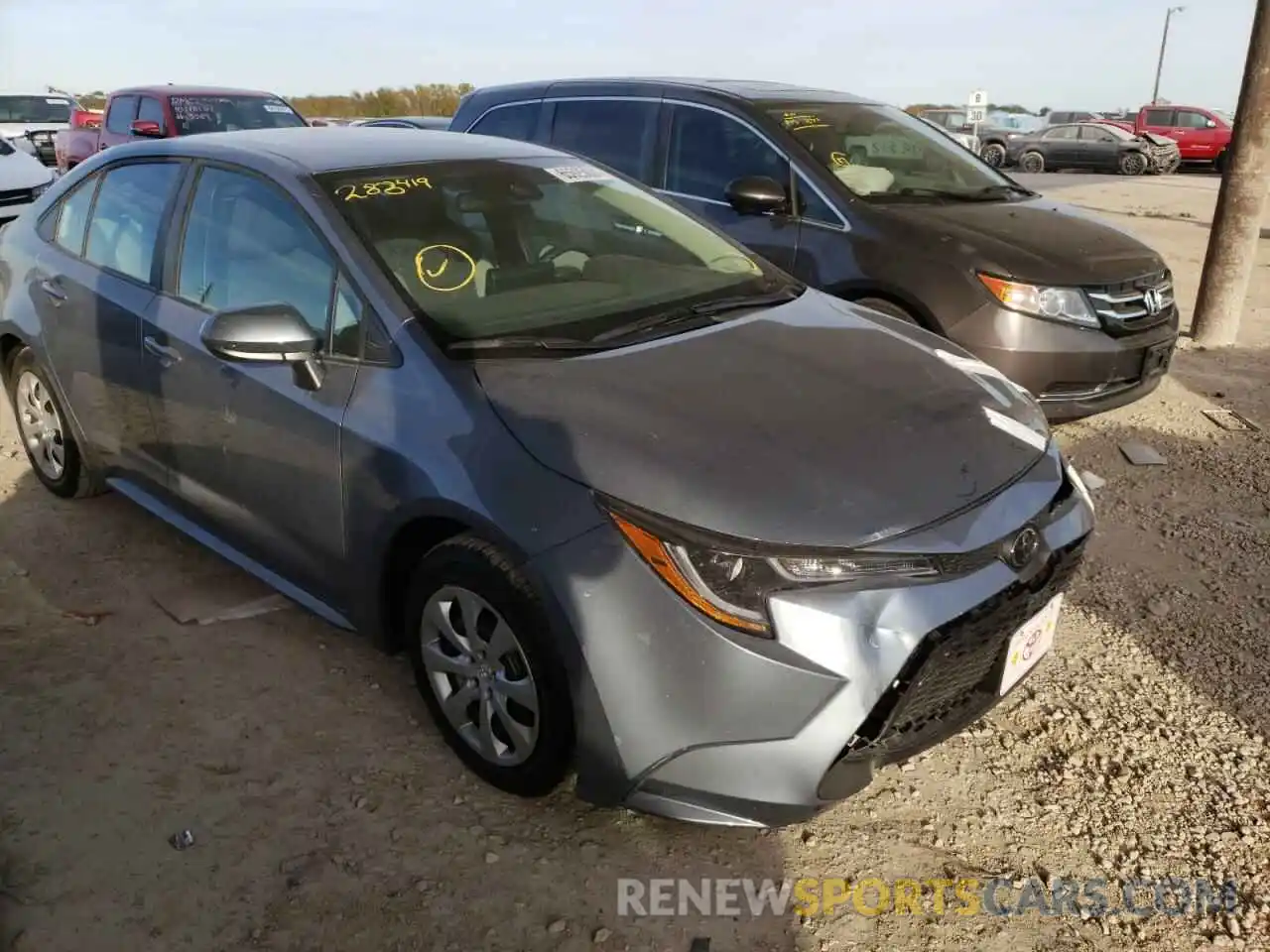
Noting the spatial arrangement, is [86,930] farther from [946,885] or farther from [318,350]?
[946,885]

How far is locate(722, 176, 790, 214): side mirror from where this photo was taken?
5.08 m

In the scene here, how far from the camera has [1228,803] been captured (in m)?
2.69

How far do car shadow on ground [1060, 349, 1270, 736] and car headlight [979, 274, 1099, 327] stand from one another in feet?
2.47

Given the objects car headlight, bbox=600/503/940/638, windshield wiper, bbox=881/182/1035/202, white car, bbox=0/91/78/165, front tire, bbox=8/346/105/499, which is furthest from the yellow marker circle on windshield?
white car, bbox=0/91/78/165

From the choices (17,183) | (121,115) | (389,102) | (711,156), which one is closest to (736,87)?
(711,156)

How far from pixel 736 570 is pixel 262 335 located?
1.40 m

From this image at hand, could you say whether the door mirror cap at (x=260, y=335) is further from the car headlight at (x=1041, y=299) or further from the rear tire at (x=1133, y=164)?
the rear tire at (x=1133, y=164)

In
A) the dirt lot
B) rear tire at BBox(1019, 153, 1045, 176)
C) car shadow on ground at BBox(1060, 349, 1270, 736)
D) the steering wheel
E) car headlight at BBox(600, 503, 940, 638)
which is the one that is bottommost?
rear tire at BBox(1019, 153, 1045, 176)

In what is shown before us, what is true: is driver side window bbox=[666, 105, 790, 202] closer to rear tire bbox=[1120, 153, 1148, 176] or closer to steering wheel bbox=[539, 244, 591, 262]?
steering wheel bbox=[539, 244, 591, 262]

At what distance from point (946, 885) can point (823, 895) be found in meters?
0.30

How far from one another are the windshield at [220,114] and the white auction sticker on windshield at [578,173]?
9307 millimetres

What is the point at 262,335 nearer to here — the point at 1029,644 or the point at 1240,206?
the point at 1029,644

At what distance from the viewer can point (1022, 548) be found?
2.33 meters

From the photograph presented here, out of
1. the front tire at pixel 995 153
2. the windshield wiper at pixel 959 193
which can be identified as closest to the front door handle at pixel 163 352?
the windshield wiper at pixel 959 193
